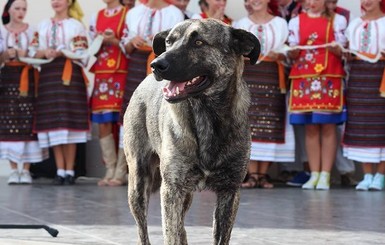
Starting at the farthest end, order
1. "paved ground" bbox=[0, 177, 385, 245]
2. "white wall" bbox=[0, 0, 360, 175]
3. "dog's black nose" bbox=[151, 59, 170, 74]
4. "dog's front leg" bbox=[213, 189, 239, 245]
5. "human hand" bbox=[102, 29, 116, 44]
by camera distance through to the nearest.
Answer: "white wall" bbox=[0, 0, 360, 175] < "human hand" bbox=[102, 29, 116, 44] < "paved ground" bbox=[0, 177, 385, 245] < "dog's front leg" bbox=[213, 189, 239, 245] < "dog's black nose" bbox=[151, 59, 170, 74]

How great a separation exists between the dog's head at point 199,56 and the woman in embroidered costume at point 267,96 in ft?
14.9

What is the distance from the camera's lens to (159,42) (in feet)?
13.8

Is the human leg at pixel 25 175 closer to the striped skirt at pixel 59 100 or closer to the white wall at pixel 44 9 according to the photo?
the striped skirt at pixel 59 100

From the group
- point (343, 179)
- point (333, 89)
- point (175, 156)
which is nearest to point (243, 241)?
point (175, 156)

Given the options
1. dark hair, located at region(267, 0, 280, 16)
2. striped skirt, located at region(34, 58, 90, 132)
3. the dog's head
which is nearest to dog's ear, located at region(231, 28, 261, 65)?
the dog's head

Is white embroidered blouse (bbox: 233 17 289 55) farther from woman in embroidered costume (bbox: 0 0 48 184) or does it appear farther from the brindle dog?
the brindle dog

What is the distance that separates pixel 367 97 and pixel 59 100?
2.81m

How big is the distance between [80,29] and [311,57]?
2.16 m

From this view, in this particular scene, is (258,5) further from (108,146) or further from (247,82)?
(108,146)

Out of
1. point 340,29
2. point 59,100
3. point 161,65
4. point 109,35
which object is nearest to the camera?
point 161,65

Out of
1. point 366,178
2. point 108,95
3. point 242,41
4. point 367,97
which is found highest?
point 242,41

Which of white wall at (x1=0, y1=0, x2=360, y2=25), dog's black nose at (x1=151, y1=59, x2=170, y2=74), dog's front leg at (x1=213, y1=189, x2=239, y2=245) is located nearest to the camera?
Answer: dog's black nose at (x1=151, y1=59, x2=170, y2=74)

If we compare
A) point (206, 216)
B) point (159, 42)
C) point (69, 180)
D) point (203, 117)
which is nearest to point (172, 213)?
point (203, 117)

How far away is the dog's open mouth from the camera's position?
3777 millimetres
